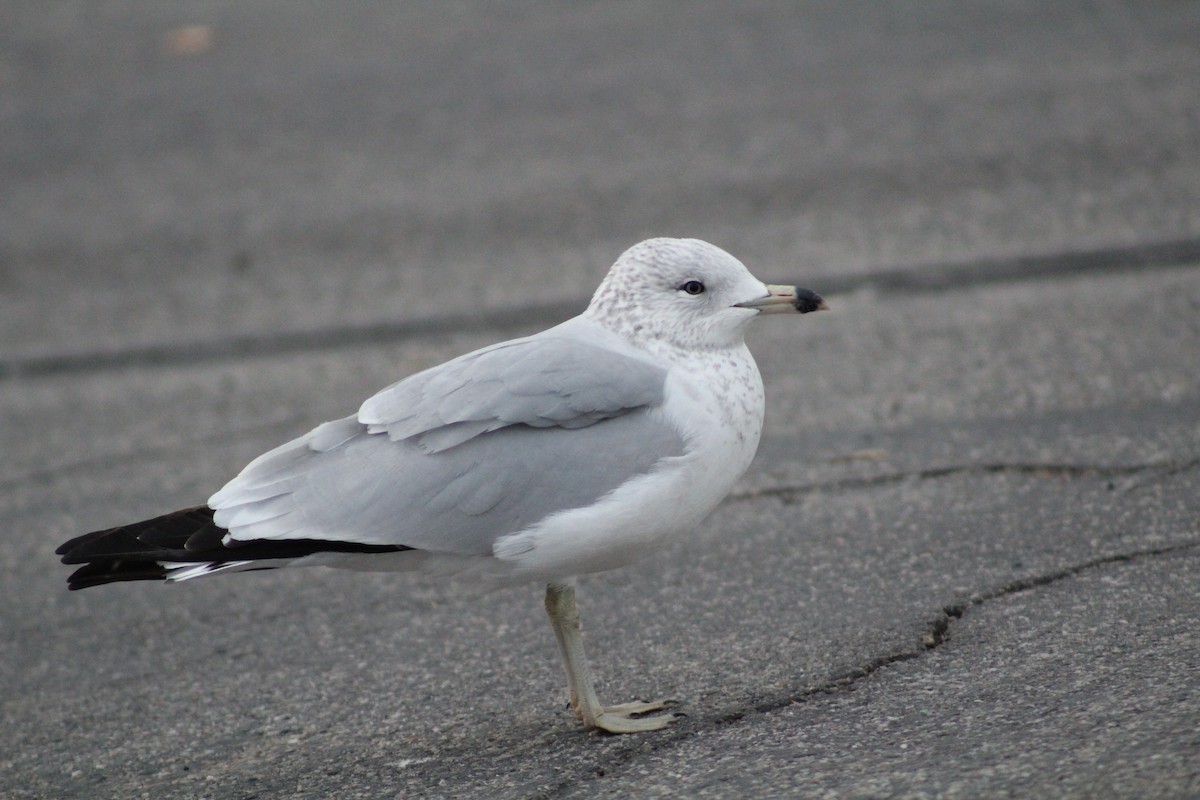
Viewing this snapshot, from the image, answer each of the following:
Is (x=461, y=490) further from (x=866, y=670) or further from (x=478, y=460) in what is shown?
(x=866, y=670)

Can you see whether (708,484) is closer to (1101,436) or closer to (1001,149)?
(1101,436)

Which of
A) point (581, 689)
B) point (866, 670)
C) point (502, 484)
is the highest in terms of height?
point (502, 484)

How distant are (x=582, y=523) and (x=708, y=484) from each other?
1.04 feet

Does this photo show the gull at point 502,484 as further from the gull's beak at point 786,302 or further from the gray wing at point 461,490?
the gull's beak at point 786,302

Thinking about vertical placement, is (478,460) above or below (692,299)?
below

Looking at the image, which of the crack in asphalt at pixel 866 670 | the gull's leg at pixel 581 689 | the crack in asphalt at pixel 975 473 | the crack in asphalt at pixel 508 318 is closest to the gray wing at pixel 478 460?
the gull's leg at pixel 581 689

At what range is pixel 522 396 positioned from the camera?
10.3ft

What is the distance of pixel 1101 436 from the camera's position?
4461 millimetres

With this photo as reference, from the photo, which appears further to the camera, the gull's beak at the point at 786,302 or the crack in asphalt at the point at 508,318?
the crack in asphalt at the point at 508,318

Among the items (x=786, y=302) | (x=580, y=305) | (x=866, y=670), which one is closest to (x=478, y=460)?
(x=786, y=302)

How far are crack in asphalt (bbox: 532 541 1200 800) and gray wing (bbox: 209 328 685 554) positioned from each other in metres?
0.58

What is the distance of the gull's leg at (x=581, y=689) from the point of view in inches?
126

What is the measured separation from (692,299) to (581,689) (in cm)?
100

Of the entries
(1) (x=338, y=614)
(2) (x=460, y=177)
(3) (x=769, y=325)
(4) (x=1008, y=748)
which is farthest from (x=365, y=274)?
(4) (x=1008, y=748)
